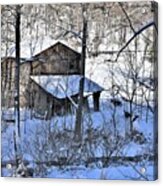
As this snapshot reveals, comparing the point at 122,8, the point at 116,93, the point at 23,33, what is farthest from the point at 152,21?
the point at 23,33

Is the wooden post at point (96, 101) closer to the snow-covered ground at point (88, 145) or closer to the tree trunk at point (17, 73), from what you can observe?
the snow-covered ground at point (88, 145)

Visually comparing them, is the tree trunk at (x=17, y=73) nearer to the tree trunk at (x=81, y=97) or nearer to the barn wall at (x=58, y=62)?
the barn wall at (x=58, y=62)

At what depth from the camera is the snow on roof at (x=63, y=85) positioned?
78.3 inches

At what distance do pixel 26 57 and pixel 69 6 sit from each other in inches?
8.2

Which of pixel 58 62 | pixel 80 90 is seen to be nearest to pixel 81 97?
pixel 80 90

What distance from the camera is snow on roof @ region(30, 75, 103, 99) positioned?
1988mm

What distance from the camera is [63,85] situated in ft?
Answer: 6.58

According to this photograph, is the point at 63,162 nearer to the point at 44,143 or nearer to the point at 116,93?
the point at 44,143

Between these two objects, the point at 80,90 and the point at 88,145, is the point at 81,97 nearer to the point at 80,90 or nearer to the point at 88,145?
the point at 80,90

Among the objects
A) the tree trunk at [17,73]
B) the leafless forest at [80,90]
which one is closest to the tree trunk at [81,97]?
the leafless forest at [80,90]

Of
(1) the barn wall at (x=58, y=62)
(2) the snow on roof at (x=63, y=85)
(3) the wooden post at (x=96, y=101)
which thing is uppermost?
(1) the barn wall at (x=58, y=62)

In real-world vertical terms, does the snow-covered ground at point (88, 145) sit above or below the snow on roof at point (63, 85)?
below

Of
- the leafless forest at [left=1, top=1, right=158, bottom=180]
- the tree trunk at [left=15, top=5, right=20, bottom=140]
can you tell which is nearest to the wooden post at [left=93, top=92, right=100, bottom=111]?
the leafless forest at [left=1, top=1, right=158, bottom=180]

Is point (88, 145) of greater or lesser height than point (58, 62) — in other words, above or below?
below
